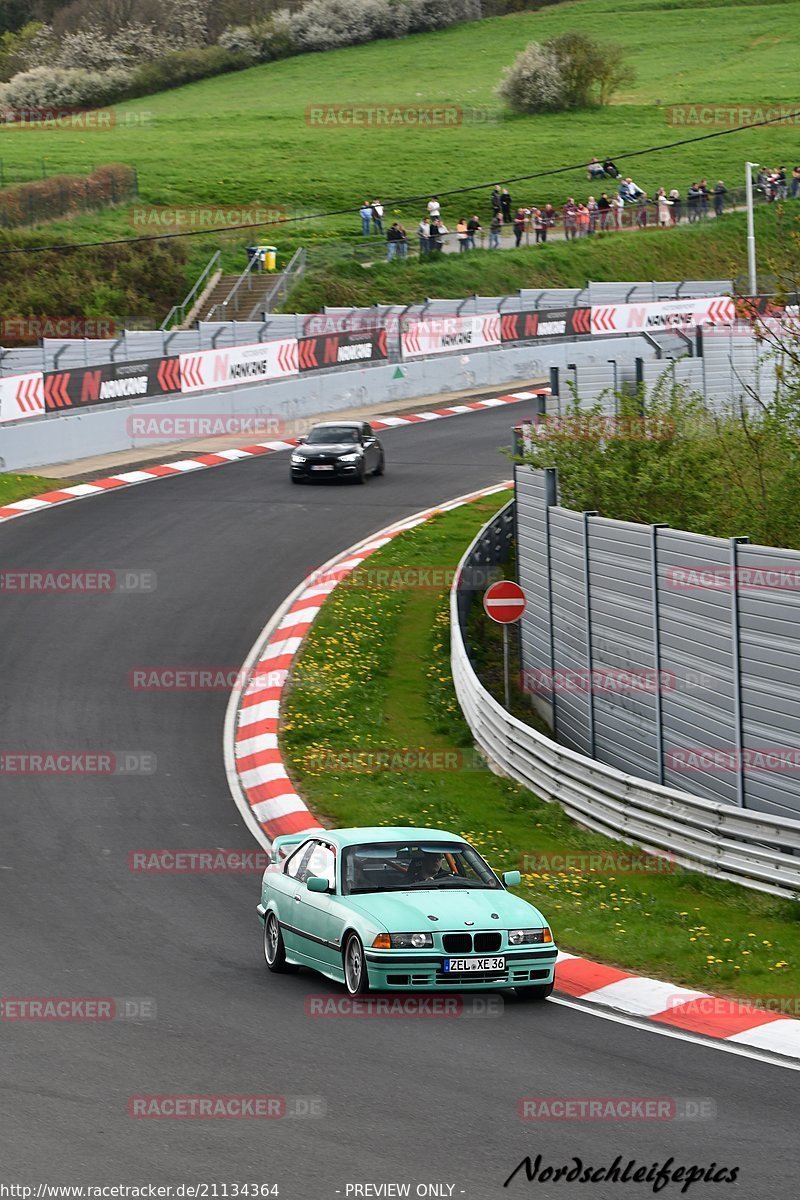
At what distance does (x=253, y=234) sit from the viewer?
2557 inches

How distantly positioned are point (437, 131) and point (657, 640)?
267ft

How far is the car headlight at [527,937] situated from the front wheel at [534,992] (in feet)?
1.05

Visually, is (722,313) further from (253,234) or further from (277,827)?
(277,827)

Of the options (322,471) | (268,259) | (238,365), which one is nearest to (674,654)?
(322,471)

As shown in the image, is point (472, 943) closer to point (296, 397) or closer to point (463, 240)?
point (296, 397)

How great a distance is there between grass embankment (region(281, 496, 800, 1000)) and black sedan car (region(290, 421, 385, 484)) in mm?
5266

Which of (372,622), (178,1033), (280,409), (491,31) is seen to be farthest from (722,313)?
(491,31)

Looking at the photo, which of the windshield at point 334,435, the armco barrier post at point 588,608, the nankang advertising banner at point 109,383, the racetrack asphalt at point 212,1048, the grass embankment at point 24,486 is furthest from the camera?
the nankang advertising banner at point 109,383

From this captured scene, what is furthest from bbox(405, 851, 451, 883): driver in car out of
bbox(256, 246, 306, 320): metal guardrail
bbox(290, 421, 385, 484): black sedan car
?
bbox(256, 246, 306, 320): metal guardrail

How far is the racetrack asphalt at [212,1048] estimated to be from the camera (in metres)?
7.69

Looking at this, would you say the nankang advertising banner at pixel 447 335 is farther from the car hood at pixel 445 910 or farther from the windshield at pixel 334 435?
the car hood at pixel 445 910

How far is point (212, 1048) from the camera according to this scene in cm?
962

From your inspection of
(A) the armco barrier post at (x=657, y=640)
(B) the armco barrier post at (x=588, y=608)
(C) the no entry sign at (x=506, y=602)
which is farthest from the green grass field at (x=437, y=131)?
(A) the armco barrier post at (x=657, y=640)

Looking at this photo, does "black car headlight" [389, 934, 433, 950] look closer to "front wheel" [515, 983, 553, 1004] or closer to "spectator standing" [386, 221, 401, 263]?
"front wheel" [515, 983, 553, 1004]
